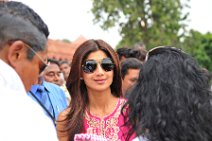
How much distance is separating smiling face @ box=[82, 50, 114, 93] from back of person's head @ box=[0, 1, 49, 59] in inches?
55.6

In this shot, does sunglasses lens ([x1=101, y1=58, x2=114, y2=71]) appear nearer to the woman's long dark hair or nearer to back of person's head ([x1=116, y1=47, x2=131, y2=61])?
the woman's long dark hair

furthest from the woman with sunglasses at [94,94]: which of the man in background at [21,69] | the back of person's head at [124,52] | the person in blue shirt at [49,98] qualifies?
the back of person's head at [124,52]

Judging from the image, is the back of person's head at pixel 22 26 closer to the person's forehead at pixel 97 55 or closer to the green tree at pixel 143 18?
the person's forehead at pixel 97 55

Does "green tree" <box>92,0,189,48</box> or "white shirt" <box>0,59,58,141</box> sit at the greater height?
"green tree" <box>92,0,189,48</box>

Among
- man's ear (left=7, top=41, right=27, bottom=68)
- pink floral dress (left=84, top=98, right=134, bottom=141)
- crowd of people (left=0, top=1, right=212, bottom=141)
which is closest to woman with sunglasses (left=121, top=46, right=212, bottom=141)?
crowd of people (left=0, top=1, right=212, bottom=141)

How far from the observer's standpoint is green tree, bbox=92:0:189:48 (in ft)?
76.0

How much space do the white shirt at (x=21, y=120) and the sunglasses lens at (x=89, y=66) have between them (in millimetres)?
1940

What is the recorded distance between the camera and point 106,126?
334cm

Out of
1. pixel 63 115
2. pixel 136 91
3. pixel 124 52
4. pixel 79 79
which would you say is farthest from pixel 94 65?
pixel 124 52

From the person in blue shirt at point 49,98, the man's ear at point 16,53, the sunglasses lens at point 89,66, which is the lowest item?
the person in blue shirt at point 49,98

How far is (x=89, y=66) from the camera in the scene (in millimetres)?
3488

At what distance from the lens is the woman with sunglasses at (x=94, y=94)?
3312 millimetres

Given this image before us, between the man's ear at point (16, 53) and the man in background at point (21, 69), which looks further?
the man's ear at point (16, 53)

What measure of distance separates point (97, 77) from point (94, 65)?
100 mm
